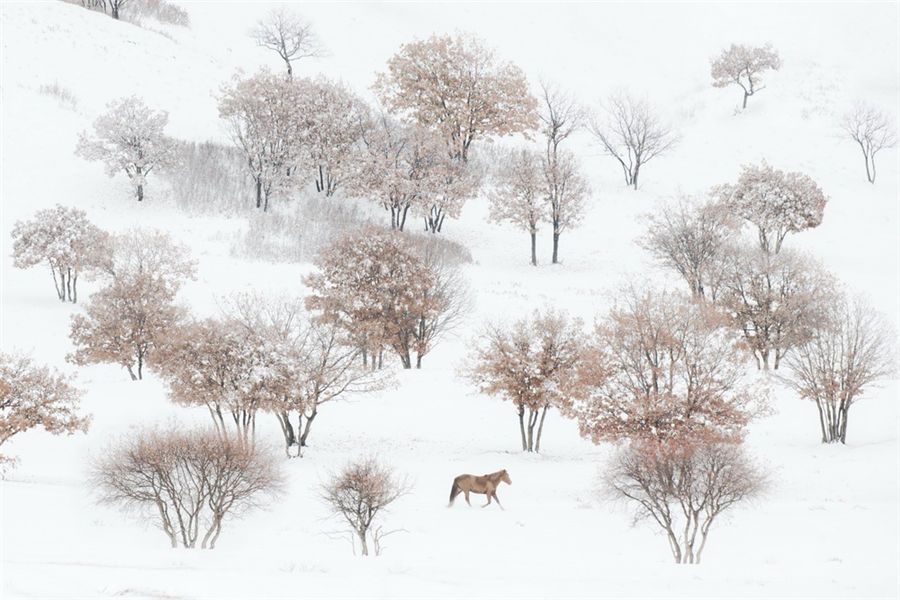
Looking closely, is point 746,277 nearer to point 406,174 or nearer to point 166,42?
point 406,174

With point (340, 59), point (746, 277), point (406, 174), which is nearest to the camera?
point (746, 277)

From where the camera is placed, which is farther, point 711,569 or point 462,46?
point 462,46

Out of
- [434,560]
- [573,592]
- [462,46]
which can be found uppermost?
[462,46]

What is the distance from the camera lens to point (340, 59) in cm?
8588

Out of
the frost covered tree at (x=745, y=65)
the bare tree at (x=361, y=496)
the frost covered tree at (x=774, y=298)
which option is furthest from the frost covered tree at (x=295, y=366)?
the frost covered tree at (x=745, y=65)

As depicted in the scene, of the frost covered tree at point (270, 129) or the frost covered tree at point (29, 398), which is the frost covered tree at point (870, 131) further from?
the frost covered tree at point (29, 398)

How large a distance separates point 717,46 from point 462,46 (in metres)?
58.0

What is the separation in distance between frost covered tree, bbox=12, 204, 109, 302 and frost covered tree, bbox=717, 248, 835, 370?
134 ft

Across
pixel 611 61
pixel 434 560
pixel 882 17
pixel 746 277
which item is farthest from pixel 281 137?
pixel 882 17

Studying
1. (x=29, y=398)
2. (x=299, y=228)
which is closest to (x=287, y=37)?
(x=299, y=228)

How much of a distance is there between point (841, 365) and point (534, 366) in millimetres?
15812

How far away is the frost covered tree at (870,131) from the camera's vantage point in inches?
2685

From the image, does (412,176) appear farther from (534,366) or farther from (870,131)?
(870,131)

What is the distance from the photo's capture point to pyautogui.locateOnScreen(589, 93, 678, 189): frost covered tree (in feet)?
226
